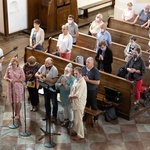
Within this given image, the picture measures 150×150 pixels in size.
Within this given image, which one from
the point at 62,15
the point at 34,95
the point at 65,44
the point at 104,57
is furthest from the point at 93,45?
the point at 62,15

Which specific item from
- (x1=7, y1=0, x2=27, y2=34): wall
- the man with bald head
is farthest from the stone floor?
(x1=7, y1=0, x2=27, y2=34): wall

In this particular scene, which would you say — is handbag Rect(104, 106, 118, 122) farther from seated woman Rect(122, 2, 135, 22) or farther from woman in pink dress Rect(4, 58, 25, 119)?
seated woman Rect(122, 2, 135, 22)

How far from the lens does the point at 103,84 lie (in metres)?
8.98

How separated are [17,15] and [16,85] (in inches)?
223

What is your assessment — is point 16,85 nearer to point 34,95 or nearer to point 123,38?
point 34,95

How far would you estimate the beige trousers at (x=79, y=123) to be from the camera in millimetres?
7738

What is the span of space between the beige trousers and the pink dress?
129 centimetres

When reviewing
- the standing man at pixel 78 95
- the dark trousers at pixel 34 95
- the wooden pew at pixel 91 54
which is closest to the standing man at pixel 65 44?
the wooden pew at pixel 91 54

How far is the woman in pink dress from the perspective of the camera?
816cm

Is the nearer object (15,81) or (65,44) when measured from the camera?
(15,81)

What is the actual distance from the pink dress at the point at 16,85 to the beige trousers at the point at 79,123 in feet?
4.24

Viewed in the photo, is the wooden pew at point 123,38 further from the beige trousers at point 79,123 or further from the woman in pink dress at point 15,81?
the woman in pink dress at point 15,81

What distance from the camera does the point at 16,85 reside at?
8.24m

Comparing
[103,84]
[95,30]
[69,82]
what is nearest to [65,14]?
[95,30]
